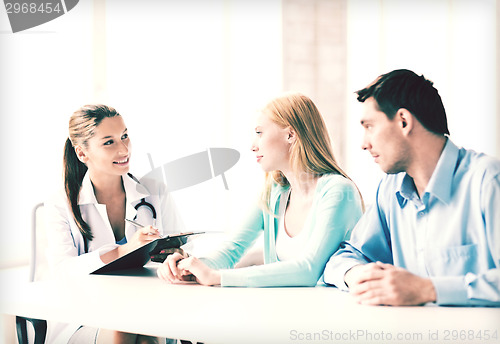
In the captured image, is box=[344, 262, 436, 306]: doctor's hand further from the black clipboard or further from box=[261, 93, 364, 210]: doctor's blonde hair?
the black clipboard

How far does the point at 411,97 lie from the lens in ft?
3.73

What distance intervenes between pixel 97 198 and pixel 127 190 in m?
0.10

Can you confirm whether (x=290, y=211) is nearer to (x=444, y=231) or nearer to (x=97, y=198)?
(x=444, y=231)

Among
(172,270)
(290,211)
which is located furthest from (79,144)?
(290,211)


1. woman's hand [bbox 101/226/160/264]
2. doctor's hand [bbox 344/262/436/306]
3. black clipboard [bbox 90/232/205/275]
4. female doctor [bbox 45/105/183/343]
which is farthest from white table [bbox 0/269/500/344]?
female doctor [bbox 45/105/183/343]

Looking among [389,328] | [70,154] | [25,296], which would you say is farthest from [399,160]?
[70,154]

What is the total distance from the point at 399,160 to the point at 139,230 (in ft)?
2.74

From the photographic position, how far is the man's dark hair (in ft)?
3.70

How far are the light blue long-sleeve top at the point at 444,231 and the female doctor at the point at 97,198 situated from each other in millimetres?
734

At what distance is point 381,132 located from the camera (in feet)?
3.78

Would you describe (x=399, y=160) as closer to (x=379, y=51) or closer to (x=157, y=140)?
Result: (x=379, y=51)

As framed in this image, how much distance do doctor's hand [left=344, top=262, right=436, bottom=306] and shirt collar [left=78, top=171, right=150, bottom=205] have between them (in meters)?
0.93

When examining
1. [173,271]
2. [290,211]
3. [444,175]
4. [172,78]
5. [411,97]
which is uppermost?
[172,78]

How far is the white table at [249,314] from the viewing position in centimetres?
90
